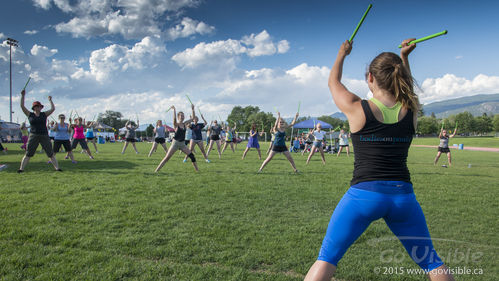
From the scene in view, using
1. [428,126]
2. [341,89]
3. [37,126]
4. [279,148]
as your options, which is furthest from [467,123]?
[341,89]

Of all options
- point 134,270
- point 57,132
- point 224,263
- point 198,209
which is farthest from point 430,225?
point 57,132

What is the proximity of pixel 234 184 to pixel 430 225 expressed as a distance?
4681 millimetres

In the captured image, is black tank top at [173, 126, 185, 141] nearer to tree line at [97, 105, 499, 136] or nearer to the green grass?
the green grass

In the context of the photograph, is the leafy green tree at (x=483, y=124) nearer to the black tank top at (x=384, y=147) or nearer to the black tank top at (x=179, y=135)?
the black tank top at (x=179, y=135)

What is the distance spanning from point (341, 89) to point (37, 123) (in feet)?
33.0

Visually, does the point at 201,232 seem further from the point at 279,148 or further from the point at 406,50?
the point at 279,148

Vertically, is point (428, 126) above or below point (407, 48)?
above

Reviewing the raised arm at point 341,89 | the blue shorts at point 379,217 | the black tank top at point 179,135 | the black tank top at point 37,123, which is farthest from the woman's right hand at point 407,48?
the black tank top at point 37,123

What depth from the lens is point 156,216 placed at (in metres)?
4.84

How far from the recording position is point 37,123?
28.9 feet

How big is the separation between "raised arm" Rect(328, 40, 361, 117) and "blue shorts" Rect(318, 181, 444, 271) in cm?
56

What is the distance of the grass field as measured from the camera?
3111 mm

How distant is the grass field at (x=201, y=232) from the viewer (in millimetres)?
3111

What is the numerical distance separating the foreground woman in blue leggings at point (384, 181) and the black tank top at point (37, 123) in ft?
32.9
